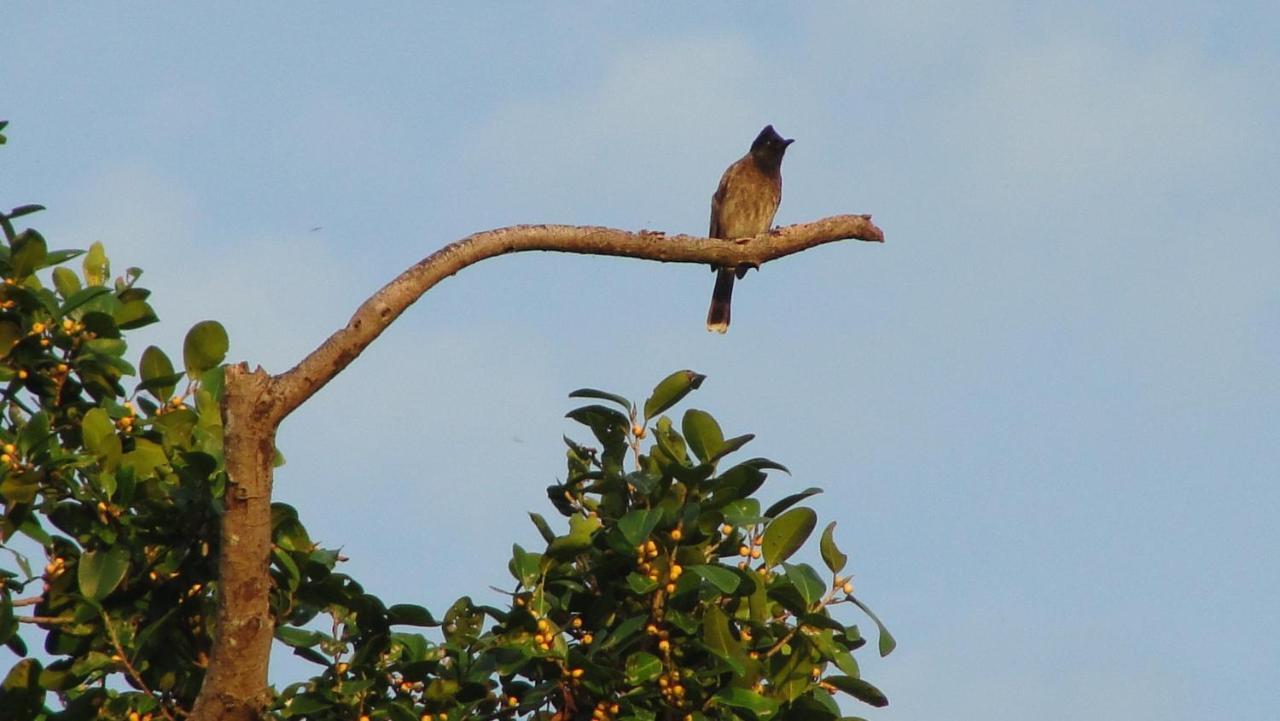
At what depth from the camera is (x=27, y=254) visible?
382 cm

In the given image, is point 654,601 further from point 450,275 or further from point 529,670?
point 450,275

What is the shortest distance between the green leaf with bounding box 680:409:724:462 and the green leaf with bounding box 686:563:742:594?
0.28 m

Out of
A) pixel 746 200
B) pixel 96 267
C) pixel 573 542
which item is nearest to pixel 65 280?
pixel 96 267

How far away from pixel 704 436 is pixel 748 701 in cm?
61

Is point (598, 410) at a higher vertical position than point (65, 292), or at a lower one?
lower

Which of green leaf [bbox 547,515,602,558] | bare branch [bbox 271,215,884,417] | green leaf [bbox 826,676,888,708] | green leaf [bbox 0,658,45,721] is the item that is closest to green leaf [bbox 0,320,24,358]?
green leaf [bbox 0,658,45,721]

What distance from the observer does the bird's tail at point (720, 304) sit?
35.5ft

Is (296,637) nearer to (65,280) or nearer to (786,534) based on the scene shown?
(786,534)

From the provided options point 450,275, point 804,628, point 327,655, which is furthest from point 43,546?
point 804,628

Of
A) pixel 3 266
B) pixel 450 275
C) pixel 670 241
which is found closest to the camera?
pixel 450 275

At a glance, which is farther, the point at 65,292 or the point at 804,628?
the point at 65,292

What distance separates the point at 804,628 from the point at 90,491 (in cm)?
163

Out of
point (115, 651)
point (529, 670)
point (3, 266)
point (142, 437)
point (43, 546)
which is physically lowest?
point (529, 670)

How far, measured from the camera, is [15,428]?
3566 mm
